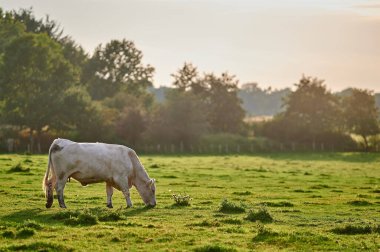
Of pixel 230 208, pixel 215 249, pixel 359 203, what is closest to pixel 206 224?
pixel 230 208

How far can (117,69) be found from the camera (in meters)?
Result: 120

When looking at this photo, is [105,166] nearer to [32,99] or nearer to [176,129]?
[32,99]

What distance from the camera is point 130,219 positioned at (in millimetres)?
20188

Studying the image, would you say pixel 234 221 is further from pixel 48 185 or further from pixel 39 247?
pixel 48 185

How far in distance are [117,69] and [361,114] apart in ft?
144

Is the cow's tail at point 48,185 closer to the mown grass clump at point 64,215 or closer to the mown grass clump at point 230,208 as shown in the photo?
the mown grass clump at point 64,215

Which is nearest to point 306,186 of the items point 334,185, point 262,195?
point 334,185

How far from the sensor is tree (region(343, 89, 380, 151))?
326ft

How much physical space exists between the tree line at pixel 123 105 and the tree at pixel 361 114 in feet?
0.48

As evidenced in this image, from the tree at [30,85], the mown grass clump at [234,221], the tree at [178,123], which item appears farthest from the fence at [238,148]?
the mown grass clump at [234,221]

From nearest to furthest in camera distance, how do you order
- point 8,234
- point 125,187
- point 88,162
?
point 8,234 → point 88,162 → point 125,187

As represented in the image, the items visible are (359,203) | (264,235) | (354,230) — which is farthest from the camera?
(359,203)

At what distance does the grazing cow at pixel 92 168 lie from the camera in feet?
78.5

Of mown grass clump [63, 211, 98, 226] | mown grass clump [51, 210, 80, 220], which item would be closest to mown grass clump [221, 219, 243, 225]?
mown grass clump [63, 211, 98, 226]
